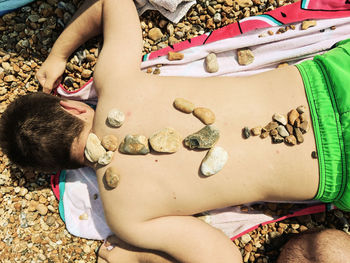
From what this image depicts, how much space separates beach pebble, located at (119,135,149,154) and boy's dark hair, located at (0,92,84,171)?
0.26m

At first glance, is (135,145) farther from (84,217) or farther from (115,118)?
(84,217)

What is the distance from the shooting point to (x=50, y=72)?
1660mm

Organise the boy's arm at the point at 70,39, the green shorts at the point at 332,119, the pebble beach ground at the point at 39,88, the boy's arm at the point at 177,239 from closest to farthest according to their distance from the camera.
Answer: the green shorts at the point at 332,119, the boy's arm at the point at 177,239, the boy's arm at the point at 70,39, the pebble beach ground at the point at 39,88

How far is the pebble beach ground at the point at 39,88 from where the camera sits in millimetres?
1669

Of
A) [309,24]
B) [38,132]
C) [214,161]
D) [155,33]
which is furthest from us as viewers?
[155,33]

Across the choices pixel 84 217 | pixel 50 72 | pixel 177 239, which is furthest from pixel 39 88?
pixel 177 239

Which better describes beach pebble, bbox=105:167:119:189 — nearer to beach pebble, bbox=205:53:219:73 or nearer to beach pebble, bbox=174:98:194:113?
beach pebble, bbox=174:98:194:113

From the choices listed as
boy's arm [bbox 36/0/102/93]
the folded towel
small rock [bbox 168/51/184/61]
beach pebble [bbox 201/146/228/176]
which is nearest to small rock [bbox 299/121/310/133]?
beach pebble [bbox 201/146/228/176]

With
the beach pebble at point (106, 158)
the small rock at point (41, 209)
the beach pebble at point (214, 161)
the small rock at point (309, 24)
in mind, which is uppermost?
the small rock at point (309, 24)

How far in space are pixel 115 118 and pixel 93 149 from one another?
0.59ft

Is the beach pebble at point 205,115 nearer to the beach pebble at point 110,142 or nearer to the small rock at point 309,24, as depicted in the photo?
the beach pebble at point 110,142

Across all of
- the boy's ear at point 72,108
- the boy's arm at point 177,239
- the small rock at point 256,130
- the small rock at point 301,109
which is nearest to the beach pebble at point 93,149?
the boy's ear at point 72,108

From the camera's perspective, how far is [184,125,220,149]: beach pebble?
4.04 ft

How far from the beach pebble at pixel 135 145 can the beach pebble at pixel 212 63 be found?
63 cm
